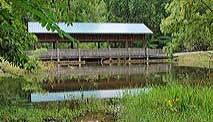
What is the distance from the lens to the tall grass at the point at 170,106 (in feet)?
32.0

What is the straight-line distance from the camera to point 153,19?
69.4m

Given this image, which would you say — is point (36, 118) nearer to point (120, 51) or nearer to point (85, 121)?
point (85, 121)

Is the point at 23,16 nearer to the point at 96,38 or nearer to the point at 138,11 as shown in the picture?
the point at 96,38

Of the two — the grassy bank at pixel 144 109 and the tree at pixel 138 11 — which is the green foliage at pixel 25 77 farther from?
the tree at pixel 138 11

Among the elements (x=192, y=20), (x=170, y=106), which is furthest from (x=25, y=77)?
(x=170, y=106)

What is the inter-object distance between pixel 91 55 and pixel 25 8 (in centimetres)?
4379

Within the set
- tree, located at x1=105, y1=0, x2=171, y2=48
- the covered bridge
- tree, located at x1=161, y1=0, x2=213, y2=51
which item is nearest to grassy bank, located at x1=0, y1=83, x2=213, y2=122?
tree, located at x1=161, y1=0, x2=213, y2=51

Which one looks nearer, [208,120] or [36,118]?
[208,120]

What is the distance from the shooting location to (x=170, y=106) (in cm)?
1071

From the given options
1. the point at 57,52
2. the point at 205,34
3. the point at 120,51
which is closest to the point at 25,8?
the point at 205,34

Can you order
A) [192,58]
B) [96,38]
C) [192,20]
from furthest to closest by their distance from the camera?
[192,58] < [96,38] < [192,20]

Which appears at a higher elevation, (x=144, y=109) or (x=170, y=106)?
(x=170, y=106)

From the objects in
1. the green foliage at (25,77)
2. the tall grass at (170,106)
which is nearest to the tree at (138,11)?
the green foliage at (25,77)

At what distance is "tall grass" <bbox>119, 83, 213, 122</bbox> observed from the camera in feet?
32.0
